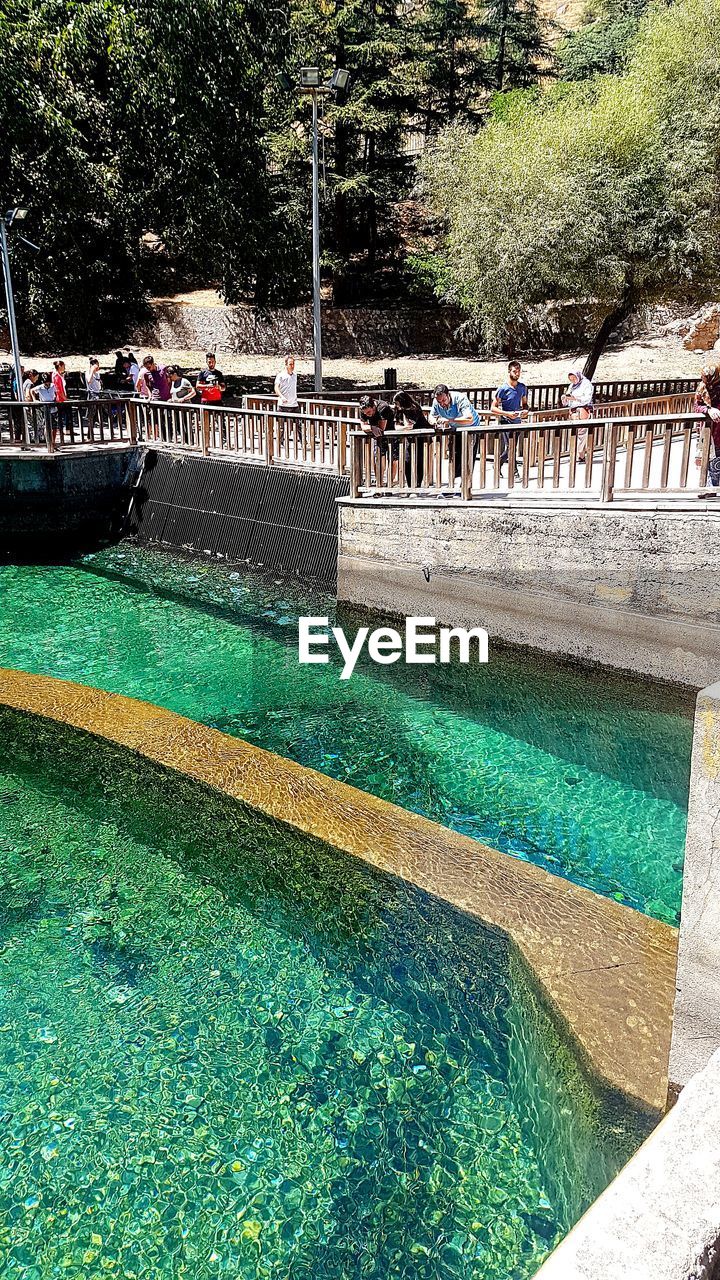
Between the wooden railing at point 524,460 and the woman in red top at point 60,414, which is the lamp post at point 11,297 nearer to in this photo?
the woman in red top at point 60,414

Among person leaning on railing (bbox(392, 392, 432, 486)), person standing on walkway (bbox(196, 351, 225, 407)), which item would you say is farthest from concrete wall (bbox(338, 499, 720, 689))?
person standing on walkway (bbox(196, 351, 225, 407))

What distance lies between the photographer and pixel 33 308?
101 feet

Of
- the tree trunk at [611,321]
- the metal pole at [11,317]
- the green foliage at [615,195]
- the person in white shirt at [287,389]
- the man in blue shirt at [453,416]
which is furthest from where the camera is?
the tree trunk at [611,321]

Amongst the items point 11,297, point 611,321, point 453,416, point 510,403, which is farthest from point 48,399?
point 611,321

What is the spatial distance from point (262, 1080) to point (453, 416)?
9.79 m

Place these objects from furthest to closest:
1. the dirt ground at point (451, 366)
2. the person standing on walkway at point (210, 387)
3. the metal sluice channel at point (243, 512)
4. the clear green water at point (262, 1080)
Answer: the dirt ground at point (451, 366)
the person standing on walkway at point (210, 387)
the metal sluice channel at point (243, 512)
the clear green water at point (262, 1080)

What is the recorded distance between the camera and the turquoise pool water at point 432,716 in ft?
26.5

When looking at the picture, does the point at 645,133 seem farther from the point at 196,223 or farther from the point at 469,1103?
the point at 469,1103

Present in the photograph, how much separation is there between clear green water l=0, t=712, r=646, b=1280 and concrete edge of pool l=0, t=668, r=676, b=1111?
0.61ft

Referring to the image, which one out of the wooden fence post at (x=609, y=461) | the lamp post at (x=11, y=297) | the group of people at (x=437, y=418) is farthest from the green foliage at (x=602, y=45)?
the wooden fence post at (x=609, y=461)

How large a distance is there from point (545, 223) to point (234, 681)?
50.5ft

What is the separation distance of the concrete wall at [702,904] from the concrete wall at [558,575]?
267 inches

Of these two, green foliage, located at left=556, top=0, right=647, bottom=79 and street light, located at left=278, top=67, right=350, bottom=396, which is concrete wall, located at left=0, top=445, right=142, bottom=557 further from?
green foliage, located at left=556, top=0, right=647, bottom=79

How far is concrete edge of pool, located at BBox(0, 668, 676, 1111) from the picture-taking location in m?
5.23
